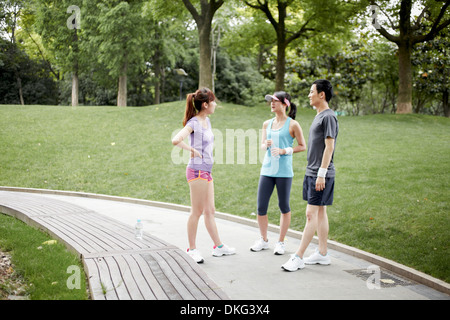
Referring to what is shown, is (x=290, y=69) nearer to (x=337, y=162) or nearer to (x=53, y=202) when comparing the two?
(x=337, y=162)

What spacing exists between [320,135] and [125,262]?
2.55m

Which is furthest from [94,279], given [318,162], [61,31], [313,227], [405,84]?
[61,31]

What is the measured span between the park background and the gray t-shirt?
171cm

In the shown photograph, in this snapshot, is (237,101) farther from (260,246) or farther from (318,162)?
(318,162)

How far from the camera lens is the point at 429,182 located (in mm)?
8898

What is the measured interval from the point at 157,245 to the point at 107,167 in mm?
8249

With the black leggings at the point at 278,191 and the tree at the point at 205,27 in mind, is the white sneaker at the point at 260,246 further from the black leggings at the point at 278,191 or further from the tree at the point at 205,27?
the tree at the point at 205,27

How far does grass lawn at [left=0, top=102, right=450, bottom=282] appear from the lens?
22.0ft

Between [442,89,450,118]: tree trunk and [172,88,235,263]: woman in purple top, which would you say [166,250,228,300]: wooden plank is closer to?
[172,88,235,263]: woman in purple top

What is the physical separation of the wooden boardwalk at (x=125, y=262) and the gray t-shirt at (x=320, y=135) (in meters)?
1.80

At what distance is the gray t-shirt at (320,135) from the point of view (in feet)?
16.2

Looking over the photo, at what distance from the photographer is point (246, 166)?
12.4m

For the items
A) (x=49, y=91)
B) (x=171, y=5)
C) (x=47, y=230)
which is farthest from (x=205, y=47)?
(x=49, y=91)

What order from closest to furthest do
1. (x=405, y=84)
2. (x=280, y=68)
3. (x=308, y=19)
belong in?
(x=405, y=84) → (x=308, y=19) → (x=280, y=68)
